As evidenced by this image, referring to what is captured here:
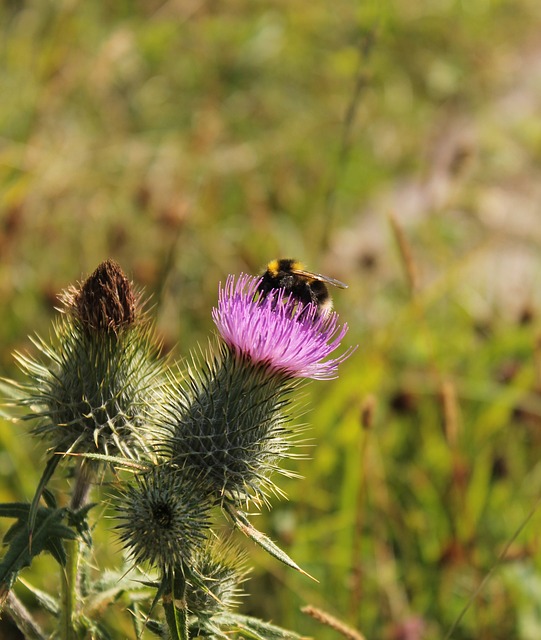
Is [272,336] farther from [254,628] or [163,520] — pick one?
[254,628]

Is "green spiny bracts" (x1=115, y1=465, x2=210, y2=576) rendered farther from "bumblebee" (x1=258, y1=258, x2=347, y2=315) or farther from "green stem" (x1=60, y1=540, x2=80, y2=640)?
"bumblebee" (x1=258, y1=258, x2=347, y2=315)

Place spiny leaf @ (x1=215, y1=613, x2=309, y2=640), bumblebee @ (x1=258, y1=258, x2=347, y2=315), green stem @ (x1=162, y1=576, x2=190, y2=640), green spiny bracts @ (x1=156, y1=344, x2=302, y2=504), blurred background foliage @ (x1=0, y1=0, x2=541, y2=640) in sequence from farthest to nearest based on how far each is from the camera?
blurred background foliage @ (x1=0, y1=0, x2=541, y2=640)
bumblebee @ (x1=258, y1=258, x2=347, y2=315)
green spiny bracts @ (x1=156, y1=344, x2=302, y2=504)
spiny leaf @ (x1=215, y1=613, x2=309, y2=640)
green stem @ (x1=162, y1=576, x2=190, y2=640)

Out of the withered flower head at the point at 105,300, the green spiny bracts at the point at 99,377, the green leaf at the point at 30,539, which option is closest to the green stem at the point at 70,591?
the green leaf at the point at 30,539

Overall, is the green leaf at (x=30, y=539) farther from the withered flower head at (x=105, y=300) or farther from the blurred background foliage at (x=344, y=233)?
the blurred background foliage at (x=344, y=233)

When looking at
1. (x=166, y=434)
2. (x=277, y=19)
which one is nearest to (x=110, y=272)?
(x=166, y=434)

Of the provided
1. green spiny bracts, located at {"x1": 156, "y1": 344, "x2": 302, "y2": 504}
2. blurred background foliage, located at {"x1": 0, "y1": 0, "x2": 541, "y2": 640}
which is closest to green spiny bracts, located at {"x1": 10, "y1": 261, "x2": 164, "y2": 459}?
green spiny bracts, located at {"x1": 156, "y1": 344, "x2": 302, "y2": 504}

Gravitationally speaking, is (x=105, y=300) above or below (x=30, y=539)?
above

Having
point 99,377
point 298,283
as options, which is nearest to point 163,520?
point 99,377

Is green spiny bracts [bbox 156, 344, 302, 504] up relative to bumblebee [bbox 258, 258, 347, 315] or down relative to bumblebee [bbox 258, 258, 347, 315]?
down
